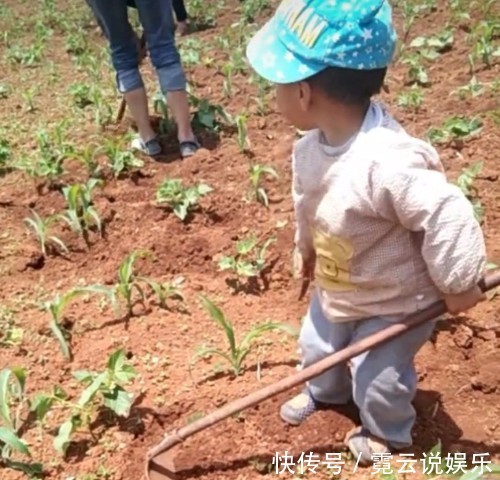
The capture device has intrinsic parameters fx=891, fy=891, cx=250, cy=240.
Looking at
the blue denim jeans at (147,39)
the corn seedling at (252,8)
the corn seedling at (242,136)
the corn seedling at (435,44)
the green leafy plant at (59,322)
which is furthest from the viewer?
the corn seedling at (252,8)

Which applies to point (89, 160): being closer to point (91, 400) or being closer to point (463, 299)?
point (91, 400)

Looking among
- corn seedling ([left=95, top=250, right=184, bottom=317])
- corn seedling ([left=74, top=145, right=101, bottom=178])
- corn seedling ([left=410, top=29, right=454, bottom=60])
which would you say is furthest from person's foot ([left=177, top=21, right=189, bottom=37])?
corn seedling ([left=95, top=250, right=184, bottom=317])

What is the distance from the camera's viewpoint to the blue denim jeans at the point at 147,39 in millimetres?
4738

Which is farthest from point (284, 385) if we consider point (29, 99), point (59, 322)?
point (29, 99)

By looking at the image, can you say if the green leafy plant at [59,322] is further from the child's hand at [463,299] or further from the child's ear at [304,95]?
the child's hand at [463,299]

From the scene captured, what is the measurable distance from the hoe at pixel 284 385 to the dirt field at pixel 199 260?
0.27ft

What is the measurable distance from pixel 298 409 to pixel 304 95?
3.72 feet

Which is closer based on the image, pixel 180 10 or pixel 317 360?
pixel 317 360

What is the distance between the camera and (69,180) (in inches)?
189

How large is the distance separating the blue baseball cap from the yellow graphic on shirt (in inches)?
19.0

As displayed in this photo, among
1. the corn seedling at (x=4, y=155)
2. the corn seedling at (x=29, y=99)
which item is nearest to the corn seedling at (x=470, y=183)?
the corn seedling at (x=4, y=155)

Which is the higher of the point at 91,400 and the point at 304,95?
the point at 304,95

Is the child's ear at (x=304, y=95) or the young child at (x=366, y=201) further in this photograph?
the child's ear at (x=304, y=95)

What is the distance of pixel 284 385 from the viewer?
2.62m
